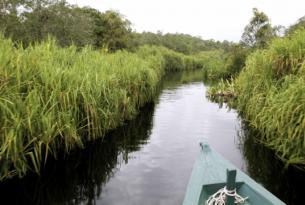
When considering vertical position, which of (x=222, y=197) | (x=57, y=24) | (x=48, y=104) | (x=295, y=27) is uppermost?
(x=295, y=27)

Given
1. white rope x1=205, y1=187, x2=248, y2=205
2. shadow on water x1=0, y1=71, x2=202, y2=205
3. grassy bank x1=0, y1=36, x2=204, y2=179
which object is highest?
grassy bank x1=0, y1=36, x2=204, y2=179

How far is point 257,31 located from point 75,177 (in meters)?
17.0

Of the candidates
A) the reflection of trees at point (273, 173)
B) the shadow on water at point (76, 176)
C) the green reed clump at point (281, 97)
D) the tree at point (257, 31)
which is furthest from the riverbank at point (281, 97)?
the tree at point (257, 31)

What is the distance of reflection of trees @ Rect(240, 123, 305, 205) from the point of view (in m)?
5.32

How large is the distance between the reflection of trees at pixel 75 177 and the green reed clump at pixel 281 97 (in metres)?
3.03

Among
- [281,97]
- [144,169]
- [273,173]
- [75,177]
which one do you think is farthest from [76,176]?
[281,97]

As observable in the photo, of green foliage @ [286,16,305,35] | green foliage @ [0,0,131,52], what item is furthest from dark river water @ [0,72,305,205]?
green foliage @ [0,0,131,52]

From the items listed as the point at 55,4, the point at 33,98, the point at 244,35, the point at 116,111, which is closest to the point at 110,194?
the point at 33,98

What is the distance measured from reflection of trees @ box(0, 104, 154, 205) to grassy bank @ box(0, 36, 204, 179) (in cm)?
21

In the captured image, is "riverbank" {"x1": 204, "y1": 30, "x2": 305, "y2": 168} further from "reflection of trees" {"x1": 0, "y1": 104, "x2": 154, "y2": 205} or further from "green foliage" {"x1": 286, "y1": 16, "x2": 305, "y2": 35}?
"green foliage" {"x1": 286, "y1": 16, "x2": 305, "y2": 35}

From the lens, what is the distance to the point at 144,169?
633 centimetres

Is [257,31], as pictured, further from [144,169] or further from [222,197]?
[222,197]

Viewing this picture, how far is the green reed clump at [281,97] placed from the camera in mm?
5691

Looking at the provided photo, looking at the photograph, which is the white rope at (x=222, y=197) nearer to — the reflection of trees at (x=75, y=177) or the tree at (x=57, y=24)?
the reflection of trees at (x=75, y=177)
